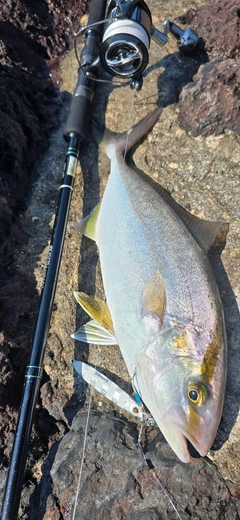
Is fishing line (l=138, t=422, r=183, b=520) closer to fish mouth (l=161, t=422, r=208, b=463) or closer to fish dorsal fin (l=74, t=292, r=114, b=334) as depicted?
fish mouth (l=161, t=422, r=208, b=463)

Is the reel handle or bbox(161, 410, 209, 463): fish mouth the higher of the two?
the reel handle

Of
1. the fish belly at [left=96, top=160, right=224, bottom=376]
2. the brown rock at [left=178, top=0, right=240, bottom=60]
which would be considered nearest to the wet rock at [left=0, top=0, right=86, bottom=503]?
the fish belly at [left=96, top=160, right=224, bottom=376]

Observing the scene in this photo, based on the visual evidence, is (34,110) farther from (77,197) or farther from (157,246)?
(157,246)

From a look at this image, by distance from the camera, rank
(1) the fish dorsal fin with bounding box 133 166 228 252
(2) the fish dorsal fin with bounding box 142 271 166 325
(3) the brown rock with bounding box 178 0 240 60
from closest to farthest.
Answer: (2) the fish dorsal fin with bounding box 142 271 166 325, (1) the fish dorsal fin with bounding box 133 166 228 252, (3) the brown rock with bounding box 178 0 240 60

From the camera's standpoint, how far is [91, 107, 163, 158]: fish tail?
308cm

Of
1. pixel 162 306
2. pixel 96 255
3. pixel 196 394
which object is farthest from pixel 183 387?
pixel 96 255

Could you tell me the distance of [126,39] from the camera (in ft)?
8.85

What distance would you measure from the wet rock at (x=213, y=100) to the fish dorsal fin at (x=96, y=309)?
60.4 inches

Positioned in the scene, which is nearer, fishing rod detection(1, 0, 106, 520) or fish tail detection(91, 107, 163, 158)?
fishing rod detection(1, 0, 106, 520)

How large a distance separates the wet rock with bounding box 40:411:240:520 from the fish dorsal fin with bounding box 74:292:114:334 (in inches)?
23.9

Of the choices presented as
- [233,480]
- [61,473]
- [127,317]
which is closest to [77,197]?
[127,317]

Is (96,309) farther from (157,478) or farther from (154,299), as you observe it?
(157,478)

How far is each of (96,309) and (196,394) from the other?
→ 843 millimetres

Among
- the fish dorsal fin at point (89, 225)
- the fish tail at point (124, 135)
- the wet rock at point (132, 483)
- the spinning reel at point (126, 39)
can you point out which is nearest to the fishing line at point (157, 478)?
the wet rock at point (132, 483)
